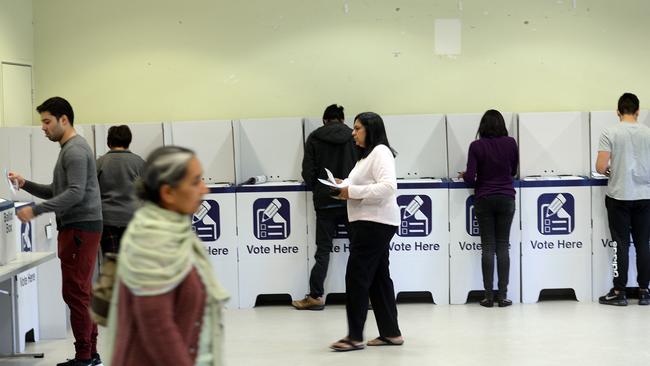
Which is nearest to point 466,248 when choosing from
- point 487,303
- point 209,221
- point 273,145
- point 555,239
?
point 487,303

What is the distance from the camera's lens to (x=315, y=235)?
20.8 ft

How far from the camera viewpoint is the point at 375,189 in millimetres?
4508

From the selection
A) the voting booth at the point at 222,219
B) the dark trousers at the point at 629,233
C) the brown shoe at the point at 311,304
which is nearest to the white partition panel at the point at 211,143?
the voting booth at the point at 222,219

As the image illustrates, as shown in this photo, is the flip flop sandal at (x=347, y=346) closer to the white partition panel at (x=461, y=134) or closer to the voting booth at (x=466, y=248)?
the voting booth at (x=466, y=248)

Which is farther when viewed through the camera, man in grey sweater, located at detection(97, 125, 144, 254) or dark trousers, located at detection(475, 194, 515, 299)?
dark trousers, located at detection(475, 194, 515, 299)

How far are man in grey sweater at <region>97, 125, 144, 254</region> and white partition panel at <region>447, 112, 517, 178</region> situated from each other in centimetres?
261

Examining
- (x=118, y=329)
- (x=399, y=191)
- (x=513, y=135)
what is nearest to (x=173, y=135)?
(x=399, y=191)

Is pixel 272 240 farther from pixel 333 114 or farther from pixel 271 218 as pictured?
pixel 333 114

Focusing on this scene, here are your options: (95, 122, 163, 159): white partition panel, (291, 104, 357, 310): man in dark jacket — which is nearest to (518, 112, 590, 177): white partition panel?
(291, 104, 357, 310): man in dark jacket

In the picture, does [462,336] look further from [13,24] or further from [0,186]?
[13,24]

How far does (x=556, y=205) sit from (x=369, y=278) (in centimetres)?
224

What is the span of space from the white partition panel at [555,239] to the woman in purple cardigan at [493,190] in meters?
0.24

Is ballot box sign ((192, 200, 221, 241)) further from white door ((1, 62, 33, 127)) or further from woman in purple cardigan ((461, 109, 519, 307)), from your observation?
woman in purple cardigan ((461, 109, 519, 307))

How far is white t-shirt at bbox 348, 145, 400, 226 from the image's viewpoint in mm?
4523
